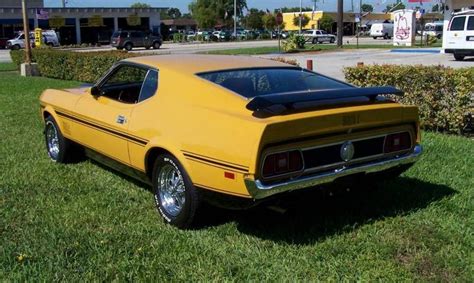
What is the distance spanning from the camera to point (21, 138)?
27.3ft

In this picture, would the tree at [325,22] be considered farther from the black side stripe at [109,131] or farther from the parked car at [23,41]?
the black side stripe at [109,131]

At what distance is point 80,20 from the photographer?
66625mm

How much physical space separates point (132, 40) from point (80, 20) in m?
21.7

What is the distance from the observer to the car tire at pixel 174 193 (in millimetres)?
4383

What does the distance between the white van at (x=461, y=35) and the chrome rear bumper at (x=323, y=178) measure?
873 inches

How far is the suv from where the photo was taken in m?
47.2

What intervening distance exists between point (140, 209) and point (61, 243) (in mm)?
948

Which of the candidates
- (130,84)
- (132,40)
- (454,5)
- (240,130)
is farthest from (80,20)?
(240,130)

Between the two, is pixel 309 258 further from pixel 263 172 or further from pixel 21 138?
pixel 21 138

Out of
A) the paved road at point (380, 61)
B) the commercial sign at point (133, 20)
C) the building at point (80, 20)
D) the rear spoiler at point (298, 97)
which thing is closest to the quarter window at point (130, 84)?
the rear spoiler at point (298, 97)

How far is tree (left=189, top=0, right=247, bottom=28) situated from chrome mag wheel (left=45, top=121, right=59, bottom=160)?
93772mm

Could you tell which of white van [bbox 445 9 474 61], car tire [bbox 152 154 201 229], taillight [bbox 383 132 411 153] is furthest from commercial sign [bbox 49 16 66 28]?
taillight [bbox 383 132 411 153]

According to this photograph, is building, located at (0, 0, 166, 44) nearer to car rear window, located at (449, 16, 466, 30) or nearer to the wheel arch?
car rear window, located at (449, 16, 466, 30)

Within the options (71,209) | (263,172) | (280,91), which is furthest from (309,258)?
(71,209)
